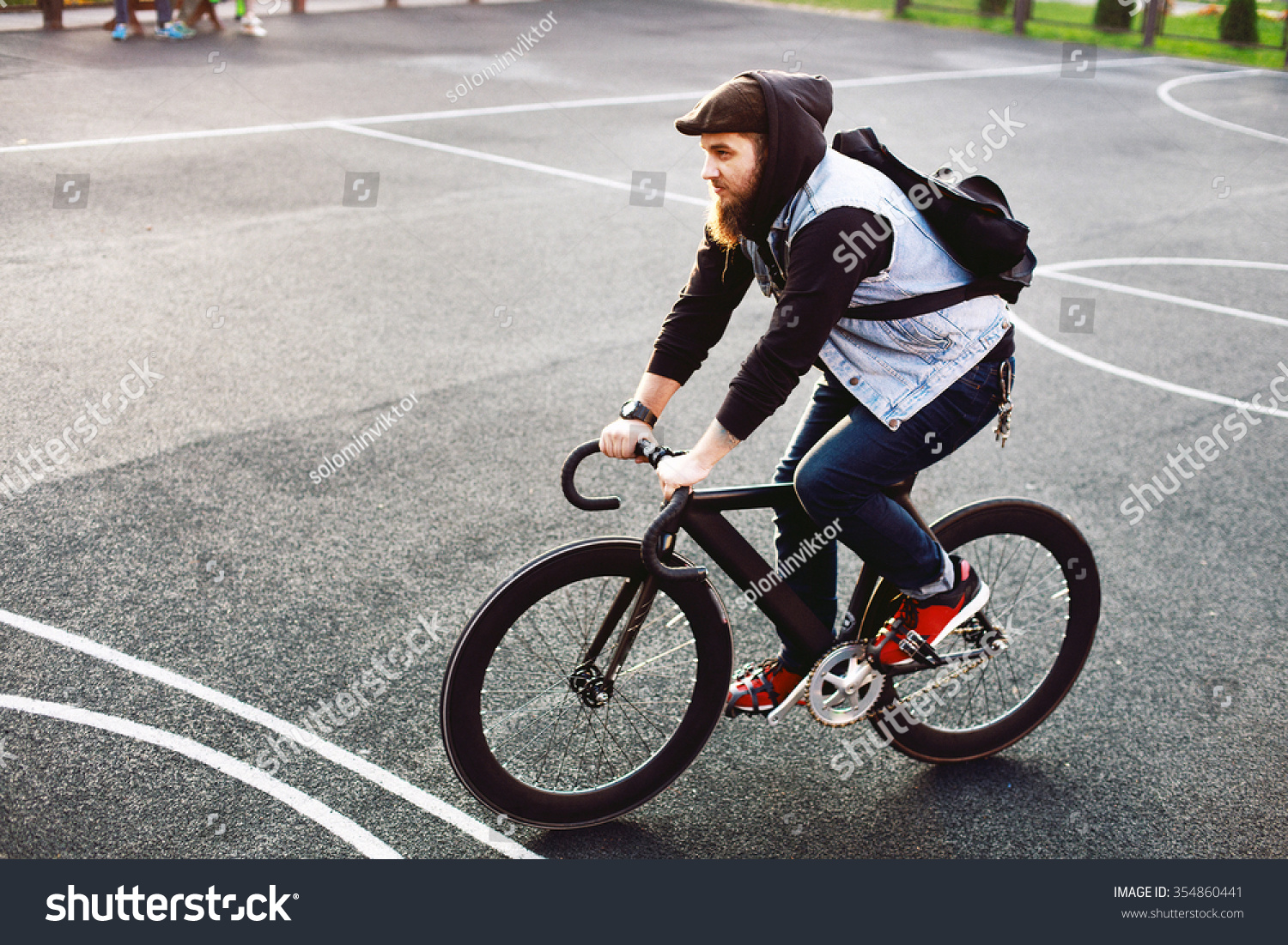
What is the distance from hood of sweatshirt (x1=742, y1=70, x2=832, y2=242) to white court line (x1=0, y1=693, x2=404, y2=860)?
2.13 meters

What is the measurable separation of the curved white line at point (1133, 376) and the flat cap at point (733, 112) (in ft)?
13.4

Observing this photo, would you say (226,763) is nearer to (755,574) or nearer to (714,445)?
(755,574)

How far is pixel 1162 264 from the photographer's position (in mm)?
9500

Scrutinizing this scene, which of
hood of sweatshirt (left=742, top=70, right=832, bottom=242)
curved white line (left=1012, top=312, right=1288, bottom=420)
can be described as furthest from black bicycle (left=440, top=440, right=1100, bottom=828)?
curved white line (left=1012, top=312, right=1288, bottom=420)

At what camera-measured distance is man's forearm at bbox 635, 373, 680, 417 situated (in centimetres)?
330

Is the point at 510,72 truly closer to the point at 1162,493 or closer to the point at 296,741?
the point at 1162,493

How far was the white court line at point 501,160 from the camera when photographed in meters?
10.6

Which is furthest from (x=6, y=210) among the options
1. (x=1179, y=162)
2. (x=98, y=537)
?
(x=1179, y=162)

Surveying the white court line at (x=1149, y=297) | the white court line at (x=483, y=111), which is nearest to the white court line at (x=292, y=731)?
the white court line at (x=1149, y=297)

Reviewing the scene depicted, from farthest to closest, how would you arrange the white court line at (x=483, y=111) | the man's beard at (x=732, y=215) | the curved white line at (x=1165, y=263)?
1. the white court line at (x=483, y=111)
2. the curved white line at (x=1165, y=263)
3. the man's beard at (x=732, y=215)

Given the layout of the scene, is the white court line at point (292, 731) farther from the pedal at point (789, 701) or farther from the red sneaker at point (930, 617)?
the red sneaker at point (930, 617)

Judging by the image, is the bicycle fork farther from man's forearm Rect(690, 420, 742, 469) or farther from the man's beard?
the man's beard

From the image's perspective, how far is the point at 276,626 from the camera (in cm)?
436

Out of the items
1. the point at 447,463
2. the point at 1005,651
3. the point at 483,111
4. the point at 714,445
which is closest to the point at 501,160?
the point at 483,111
